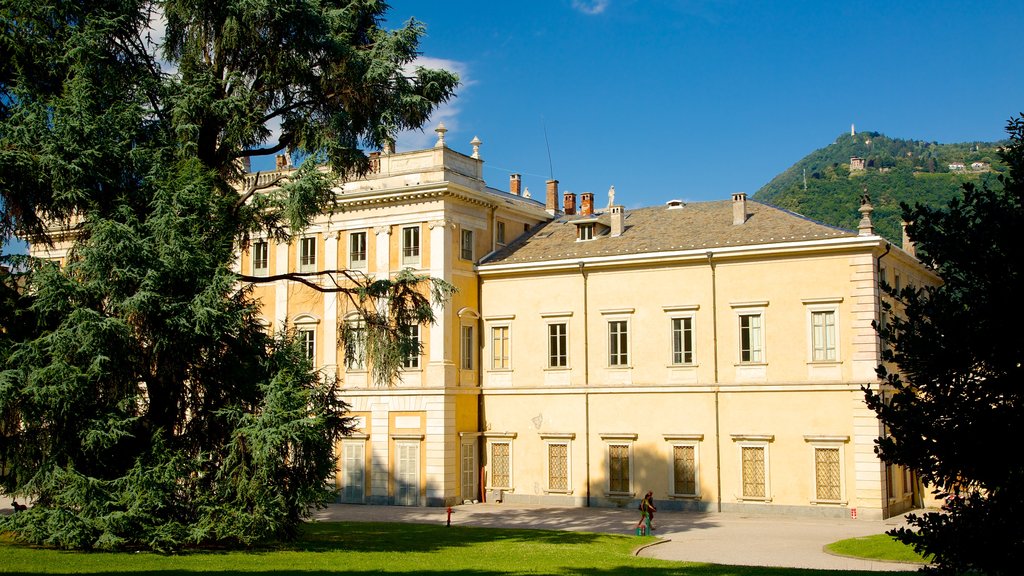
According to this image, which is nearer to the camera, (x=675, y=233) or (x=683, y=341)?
(x=683, y=341)

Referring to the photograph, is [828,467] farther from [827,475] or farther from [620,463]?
[620,463]

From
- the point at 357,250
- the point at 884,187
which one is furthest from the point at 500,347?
the point at 884,187

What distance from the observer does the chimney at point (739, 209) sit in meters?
35.1

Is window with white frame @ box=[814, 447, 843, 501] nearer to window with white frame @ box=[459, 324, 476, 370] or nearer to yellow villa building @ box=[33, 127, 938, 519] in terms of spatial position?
yellow villa building @ box=[33, 127, 938, 519]

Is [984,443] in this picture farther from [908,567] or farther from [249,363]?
[249,363]

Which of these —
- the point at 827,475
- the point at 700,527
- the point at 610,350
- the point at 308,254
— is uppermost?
the point at 308,254

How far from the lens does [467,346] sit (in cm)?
3750

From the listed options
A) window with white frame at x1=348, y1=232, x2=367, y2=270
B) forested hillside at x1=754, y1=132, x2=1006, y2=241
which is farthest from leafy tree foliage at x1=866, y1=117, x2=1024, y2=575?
forested hillside at x1=754, y1=132, x2=1006, y2=241

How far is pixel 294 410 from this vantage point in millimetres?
20344

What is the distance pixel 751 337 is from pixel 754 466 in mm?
4090

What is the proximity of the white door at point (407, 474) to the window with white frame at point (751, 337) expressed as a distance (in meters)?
11.7

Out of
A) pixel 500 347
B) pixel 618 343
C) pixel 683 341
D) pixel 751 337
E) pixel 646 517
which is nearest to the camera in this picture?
pixel 646 517

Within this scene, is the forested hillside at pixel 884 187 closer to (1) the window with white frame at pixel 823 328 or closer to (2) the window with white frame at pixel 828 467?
(1) the window with white frame at pixel 823 328

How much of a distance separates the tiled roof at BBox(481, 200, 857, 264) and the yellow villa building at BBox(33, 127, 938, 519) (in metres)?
0.11
